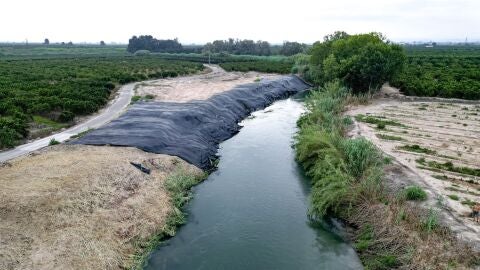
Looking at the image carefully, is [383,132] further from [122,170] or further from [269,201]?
[122,170]

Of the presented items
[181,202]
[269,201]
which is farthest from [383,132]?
[181,202]

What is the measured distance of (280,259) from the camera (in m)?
14.9

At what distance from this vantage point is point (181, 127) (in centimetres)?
2762

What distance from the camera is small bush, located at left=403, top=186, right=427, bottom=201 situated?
54.6 feet

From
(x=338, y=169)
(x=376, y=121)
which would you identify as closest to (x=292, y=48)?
(x=376, y=121)

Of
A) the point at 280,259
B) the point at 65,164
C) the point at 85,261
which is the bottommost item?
the point at 280,259

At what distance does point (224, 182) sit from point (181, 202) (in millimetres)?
3880

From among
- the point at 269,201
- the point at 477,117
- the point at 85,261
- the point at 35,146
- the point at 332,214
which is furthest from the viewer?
the point at 477,117

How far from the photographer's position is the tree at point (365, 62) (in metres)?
41.5

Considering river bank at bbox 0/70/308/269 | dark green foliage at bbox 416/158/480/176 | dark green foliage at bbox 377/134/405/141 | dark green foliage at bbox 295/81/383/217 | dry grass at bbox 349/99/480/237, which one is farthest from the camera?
dark green foliage at bbox 377/134/405/141

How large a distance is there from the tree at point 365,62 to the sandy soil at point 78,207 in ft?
90.2

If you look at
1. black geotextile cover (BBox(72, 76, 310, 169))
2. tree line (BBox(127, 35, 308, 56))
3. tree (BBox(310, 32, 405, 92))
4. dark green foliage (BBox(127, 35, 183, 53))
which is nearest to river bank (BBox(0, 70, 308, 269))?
black geotextile cover (BBox(72, 76, 310, 169))

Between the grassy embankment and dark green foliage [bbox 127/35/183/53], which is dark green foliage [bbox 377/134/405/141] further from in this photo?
dark green foliage [bbox 127/35/183/53]

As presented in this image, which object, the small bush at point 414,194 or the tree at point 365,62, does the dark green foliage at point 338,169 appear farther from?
the tree at point 365,62
